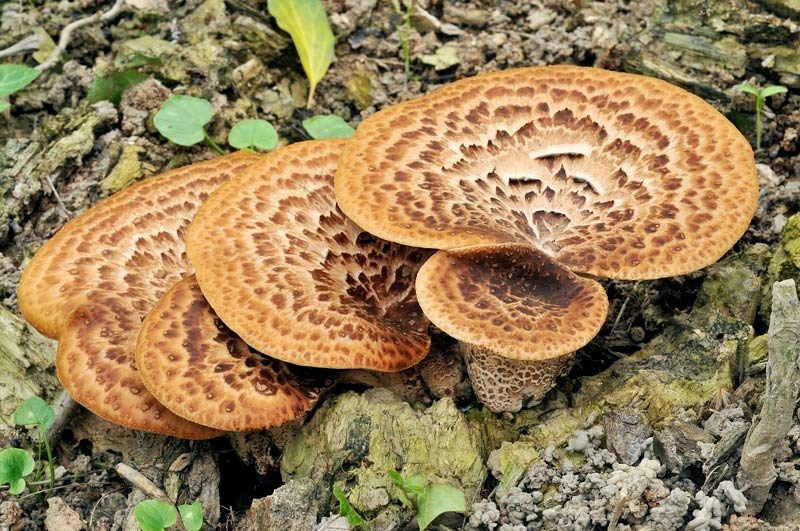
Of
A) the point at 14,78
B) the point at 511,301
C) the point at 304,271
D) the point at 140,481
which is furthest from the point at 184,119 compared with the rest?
the point at 511,301

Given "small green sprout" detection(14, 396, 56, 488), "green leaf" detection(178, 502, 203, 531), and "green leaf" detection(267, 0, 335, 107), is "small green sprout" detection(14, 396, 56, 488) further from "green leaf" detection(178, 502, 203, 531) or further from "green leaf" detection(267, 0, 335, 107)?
"green leaf" detection(267, 0, 335, 107)

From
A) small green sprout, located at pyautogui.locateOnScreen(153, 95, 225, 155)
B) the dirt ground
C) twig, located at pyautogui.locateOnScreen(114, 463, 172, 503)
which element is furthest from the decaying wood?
A: small green sprout, located at pyautogui.locateOnScreen(153, 95, 225, 155)

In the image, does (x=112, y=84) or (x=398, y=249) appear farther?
(x=112, y=84)

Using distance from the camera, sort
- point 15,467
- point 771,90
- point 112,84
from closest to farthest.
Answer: point 15,467 < point 771,90 < point 112,84

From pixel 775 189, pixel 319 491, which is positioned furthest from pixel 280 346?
pixel 775 189

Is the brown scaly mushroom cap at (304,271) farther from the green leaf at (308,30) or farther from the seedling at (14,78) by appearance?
the seedling at (14,78)

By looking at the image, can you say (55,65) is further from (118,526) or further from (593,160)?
(593,160)

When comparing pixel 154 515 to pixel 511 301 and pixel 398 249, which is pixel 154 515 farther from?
pixel 511 301
